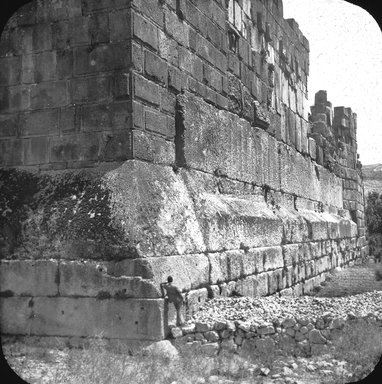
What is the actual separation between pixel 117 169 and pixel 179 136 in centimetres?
118

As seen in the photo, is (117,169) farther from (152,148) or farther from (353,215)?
(353,215)

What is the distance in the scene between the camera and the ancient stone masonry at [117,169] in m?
5.17

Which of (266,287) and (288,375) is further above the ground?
(266,287)

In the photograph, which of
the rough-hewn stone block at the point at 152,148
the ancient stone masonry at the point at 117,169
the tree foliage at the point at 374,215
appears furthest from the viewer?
the tree foliage at the point at 374,215

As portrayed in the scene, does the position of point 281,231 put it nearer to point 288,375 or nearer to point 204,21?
point 204,21

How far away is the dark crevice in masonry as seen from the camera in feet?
20.9

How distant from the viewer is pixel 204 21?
719 cm

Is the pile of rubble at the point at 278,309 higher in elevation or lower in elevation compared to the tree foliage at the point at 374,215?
lower

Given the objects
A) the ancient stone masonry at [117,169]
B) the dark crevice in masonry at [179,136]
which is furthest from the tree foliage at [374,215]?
the dark crevice in masonry at [179,136]

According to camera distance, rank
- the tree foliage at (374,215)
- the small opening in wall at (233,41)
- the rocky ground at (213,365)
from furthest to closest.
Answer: the tree foliage at (374,215) → the small opening in wall at (233,41) → the rocky ground at (213,365)

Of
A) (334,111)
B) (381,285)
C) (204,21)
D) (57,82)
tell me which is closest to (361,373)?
(57,82)

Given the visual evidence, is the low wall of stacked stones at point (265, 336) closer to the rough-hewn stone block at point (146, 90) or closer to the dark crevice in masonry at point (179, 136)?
the dark crevice in masonry at point (179, 136)

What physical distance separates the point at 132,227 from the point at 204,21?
314cm

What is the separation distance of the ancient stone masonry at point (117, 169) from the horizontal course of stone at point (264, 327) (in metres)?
0.28
